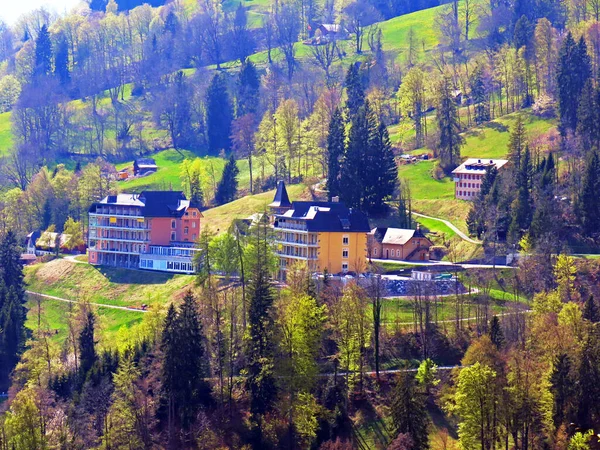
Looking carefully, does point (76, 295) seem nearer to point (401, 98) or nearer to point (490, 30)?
point (401, 98)

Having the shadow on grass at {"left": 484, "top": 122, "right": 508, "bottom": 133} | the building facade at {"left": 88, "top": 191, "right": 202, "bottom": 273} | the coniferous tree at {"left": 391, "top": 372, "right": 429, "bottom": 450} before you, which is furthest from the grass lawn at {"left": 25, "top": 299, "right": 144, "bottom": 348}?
the shadow on grass at {"left": 484, "top": 122, "right": 508, "bottom": 133}

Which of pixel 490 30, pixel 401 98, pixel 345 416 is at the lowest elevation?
pixel 345 416

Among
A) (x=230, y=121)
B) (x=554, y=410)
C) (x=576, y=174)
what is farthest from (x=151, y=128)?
(x=554, y=410)

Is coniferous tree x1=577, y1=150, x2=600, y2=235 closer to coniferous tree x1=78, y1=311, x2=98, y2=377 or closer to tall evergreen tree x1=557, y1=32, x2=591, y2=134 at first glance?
tall evergreen tree x1=557, y1=32, x2=591, y2=134

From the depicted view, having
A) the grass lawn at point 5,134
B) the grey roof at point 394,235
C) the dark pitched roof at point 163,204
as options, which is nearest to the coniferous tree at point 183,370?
the grey roof at point 394,235

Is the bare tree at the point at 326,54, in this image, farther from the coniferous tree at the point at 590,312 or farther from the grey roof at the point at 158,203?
the coniferous tree at the point at 590,312

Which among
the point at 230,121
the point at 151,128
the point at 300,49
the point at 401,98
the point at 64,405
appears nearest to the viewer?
the point at 64,405
